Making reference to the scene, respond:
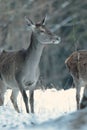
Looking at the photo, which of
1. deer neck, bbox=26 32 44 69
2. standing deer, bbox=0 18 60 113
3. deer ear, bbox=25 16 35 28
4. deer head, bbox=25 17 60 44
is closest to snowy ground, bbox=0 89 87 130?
standing deer, bbox=0 18 60 113

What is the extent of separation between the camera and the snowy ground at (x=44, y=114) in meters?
3.31

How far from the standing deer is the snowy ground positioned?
328 millimetres

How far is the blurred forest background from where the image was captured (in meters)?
26.7

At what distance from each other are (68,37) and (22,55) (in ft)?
56.0

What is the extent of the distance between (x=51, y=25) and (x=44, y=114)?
20.6m

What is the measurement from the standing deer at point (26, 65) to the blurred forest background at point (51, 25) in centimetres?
1447

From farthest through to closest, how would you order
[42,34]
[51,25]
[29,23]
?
1. [51,25]
2. [29,23]
3. [42,34]

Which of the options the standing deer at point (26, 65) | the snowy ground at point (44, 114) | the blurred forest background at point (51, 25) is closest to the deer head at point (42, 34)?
the standing deer at point (26, 65)

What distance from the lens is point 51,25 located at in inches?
1129

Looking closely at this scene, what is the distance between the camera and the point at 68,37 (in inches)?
1080

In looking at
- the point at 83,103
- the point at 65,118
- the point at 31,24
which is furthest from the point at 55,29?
the point at 65,118

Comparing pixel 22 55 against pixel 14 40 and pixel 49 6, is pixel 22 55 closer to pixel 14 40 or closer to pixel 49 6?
pixel 14 40

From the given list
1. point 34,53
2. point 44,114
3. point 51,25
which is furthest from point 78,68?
point 51,25

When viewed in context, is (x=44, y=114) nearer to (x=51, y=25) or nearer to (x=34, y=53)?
(x=34, y=53)
